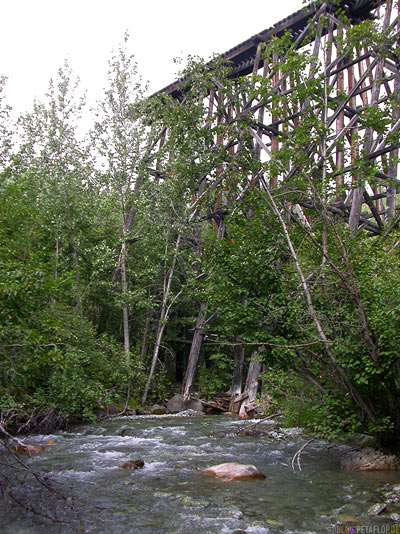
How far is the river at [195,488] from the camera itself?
4.53 metres

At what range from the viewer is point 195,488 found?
229 inches

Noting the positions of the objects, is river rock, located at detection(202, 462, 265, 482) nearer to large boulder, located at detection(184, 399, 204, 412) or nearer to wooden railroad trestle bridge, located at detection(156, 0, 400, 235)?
wooden railroad trestle bridge, located at detection(156, 0, 400, 235)

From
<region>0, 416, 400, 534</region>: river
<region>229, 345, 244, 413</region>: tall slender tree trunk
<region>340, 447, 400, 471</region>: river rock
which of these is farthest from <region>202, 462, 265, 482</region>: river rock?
<region>229, 345, 244, 413</region>: tall slender tree trunk

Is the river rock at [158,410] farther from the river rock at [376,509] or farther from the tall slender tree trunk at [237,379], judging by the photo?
the river rock at [376,509]

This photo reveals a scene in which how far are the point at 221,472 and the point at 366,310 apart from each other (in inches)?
109

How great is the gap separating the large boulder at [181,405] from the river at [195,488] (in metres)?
5.55

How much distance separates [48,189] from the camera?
14.9 meters

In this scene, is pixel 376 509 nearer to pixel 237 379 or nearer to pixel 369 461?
pixel 369 461

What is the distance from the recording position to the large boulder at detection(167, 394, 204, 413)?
1518cm

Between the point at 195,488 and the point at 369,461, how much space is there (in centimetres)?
246

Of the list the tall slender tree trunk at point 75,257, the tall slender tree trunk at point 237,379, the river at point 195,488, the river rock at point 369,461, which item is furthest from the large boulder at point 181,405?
the river rock at point 369,461

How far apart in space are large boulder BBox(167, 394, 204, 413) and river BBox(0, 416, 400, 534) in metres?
5.55

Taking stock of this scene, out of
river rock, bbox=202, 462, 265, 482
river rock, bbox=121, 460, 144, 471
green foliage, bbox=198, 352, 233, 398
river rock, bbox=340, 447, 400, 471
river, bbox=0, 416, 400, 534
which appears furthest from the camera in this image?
green foliage, bbox=198, 352, 233, 398

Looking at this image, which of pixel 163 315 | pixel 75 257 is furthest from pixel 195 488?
pixel 75 257
